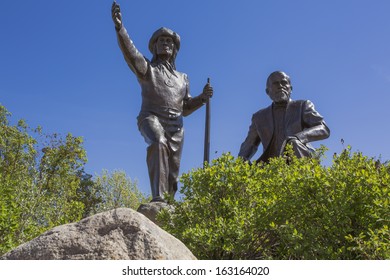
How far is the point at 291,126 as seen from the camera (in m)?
9.45

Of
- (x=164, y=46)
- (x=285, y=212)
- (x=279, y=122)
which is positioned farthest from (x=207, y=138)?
(x=285, y=212)

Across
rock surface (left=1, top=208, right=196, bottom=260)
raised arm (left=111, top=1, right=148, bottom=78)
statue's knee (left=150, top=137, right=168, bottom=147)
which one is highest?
raised arm (left=111, top=1, right=148, bottom=78)

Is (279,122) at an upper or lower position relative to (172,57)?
lower

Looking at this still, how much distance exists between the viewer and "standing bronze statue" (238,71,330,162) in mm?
9383

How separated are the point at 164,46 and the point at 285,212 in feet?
15.3

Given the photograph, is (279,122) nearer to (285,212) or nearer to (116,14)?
(116,14)

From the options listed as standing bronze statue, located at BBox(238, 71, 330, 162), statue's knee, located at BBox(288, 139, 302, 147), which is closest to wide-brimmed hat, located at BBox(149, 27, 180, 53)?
standing bronze statue, located at BBox(238, 71, 330, 162)

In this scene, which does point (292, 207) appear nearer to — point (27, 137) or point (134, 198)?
point (27, 137)

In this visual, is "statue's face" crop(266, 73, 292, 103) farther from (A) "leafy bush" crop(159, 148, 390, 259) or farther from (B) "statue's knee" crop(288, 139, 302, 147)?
(A) "leafy bush" crop(159, 148, 390, 259)

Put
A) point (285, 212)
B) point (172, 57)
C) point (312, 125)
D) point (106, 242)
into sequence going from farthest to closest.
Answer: point (172, 57), point (312, 125), point (285, 212), point (106, 242)

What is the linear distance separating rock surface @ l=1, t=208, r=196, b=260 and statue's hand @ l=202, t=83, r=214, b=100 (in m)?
5.90

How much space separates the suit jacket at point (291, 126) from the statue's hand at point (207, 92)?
901 mm
